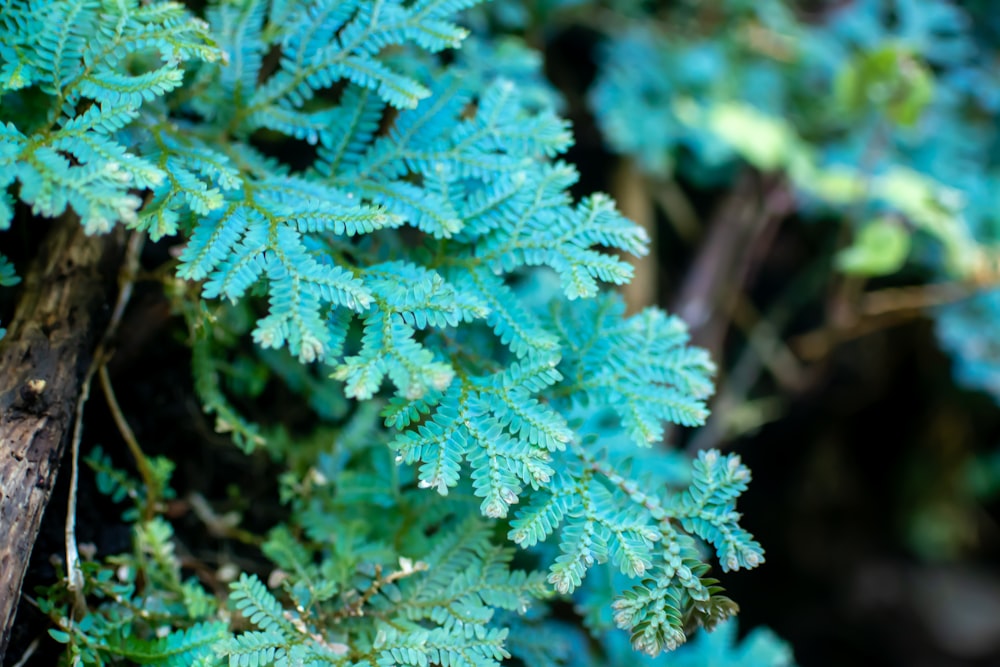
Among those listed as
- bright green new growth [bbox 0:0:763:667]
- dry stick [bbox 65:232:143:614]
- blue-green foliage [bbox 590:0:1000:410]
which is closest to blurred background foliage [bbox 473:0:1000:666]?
blue-green foliage [bbox 590:0:1000:410]

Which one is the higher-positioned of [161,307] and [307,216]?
[307,216]

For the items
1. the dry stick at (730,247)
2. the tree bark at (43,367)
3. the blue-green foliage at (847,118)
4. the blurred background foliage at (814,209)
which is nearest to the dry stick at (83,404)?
the tree bark at (43,367)

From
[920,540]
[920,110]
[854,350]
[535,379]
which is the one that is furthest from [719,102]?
[920,540]

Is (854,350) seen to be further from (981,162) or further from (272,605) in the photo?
(272,605)

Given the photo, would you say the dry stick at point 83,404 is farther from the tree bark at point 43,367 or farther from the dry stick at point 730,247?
the dry stick at point 730,247

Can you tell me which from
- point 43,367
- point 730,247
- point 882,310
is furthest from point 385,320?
point 882,310
